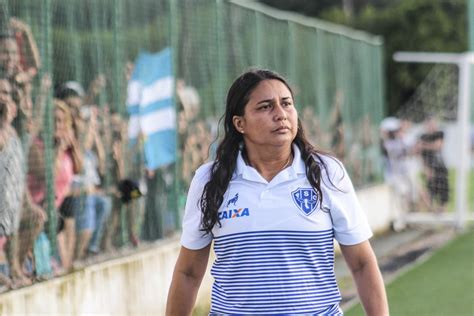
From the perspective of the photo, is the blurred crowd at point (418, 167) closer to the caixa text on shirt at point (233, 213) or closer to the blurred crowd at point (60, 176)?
the blurred crowd at point (60, 176)

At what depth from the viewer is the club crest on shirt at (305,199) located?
4.78 metres

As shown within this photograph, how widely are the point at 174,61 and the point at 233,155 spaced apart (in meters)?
7.33

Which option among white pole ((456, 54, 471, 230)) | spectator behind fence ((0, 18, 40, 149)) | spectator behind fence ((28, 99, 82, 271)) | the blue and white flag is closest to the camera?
spectator behind fence ((0, 18, 40, 149))

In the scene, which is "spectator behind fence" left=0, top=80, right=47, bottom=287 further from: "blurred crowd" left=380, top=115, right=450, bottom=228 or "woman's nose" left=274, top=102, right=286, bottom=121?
"blurred crowd" left=380, top=115, right=450, bottom=228

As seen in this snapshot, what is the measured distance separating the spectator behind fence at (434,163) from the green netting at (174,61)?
4677mm

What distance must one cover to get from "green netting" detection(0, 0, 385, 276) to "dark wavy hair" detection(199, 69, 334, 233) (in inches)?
153

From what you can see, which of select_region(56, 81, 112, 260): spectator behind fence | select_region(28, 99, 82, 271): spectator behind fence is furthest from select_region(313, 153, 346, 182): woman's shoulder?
select_region(56, 81, 112, 260): spectator behind fence

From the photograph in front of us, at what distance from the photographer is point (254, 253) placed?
4758 mm

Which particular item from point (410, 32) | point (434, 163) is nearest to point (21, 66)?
point (434, 163)

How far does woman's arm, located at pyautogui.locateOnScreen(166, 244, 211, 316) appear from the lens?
16.6 feet

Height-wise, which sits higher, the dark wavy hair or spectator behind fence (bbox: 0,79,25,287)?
the dark wavy hair

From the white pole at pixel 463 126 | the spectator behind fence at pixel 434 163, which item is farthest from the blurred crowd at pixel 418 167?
the white pole at pixel 463 126

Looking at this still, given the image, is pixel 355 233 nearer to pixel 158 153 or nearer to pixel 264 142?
pixel 264 142

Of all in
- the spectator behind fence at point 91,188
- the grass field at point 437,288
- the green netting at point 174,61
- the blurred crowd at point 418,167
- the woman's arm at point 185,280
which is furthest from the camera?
the blurred crowd at point 418,167
